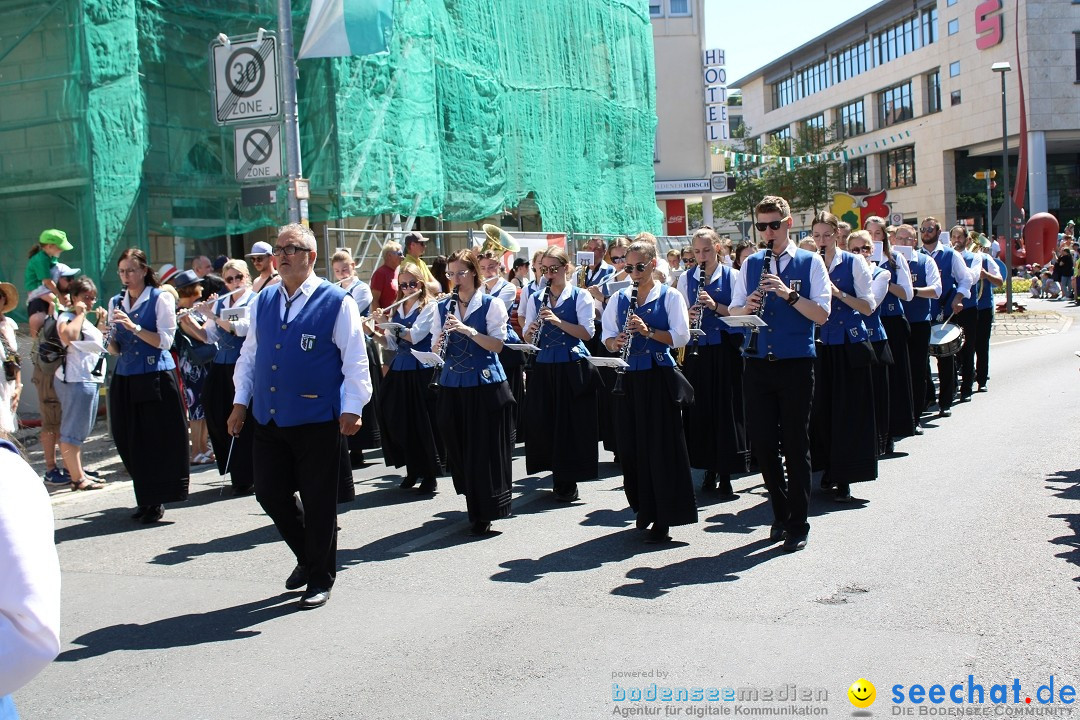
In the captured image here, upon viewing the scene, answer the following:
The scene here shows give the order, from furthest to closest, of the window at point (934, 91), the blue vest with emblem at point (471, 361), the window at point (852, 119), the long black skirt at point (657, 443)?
the window at point (852, 119), the window at point (934, 91), the blue vest with emblem at point (471, 361), the long black skirt at point (657, 443)

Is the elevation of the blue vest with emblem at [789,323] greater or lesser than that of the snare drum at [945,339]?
greater

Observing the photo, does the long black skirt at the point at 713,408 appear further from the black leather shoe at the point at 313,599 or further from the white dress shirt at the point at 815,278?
the black leather shoe at the point at 313,599

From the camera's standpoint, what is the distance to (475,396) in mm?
7965

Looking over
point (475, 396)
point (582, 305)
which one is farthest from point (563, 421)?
→ point (475, 396)

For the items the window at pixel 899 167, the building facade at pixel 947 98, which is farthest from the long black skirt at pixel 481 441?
the window at pixel 899 167

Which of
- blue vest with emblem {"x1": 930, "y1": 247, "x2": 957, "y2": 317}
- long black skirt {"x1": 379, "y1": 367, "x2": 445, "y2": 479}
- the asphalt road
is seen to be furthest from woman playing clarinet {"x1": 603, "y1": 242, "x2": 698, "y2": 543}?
blue vest with emblem {"x1": 930, "y1": 247, "x2": 957, "y2": 317}

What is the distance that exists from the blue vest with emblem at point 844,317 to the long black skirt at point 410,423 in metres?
3.31

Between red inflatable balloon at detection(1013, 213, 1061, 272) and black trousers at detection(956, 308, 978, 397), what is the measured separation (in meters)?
27.3

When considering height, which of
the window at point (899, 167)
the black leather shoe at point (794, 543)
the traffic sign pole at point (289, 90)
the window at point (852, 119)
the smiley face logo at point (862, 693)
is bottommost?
the smiley face logo at point (862, 693)

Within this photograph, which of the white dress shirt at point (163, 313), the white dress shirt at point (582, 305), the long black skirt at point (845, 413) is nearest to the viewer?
the long black skirt at point (845, 413)

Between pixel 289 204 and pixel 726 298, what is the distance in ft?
20.8

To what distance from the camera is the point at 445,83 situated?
816 inches

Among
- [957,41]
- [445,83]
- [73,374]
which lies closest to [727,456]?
[73,374]

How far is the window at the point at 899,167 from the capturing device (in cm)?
6550
